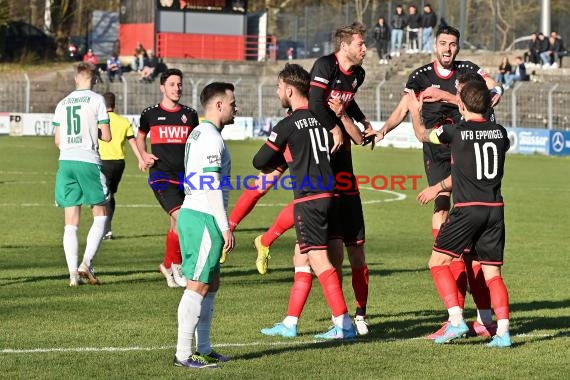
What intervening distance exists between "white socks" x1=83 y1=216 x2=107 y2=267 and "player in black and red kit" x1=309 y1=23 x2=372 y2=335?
11.8 feet

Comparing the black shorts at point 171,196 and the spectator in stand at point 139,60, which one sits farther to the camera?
the spectator in stand at point 139,60

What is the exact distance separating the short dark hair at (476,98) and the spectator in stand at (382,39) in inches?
1774

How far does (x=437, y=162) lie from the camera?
11.5 meters

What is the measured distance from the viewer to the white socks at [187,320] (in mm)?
8320

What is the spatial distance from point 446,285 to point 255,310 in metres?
2.27

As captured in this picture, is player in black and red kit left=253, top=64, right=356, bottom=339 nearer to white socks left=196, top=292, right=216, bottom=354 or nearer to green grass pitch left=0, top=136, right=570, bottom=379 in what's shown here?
green grass pitch left=0, top=136, right=570, bottom=379

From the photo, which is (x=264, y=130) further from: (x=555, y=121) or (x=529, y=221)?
(x=529, y=221)

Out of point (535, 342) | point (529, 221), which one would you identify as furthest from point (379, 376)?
point (529, 221)

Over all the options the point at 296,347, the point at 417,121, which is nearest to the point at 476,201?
the point at 417,121

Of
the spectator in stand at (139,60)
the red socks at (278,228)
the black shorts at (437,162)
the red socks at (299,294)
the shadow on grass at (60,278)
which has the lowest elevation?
the shadow on grass at (60,278)

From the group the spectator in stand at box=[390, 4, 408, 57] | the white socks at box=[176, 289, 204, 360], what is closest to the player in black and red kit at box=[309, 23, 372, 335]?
the white socks at box=[176, 289, 204, 360]

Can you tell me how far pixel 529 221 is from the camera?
20.9 meters

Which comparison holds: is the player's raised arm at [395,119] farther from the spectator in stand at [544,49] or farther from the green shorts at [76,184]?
the spectator in stand at [544,49]
